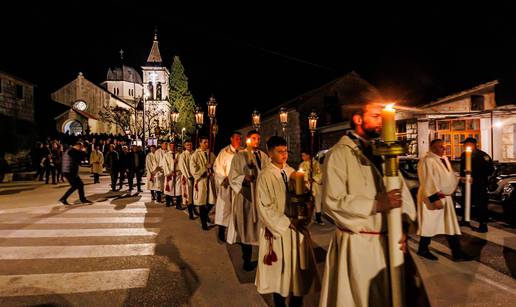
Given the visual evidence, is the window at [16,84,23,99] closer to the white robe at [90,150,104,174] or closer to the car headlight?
the white robe at [90,150,104,174]

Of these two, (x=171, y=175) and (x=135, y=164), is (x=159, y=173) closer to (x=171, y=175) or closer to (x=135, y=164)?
(x=171, y=175)

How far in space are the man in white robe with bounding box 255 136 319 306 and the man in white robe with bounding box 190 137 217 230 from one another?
16.2ft

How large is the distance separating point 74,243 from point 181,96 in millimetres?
62932

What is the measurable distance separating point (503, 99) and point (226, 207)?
14957mm

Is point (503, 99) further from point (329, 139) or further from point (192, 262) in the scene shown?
point (192, 262)

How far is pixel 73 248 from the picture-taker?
22.7ft

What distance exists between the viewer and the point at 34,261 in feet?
20.1

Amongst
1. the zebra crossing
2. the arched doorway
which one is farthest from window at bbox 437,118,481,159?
the arched doorway

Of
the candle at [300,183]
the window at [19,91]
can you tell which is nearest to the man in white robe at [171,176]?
the candle at [300,183]

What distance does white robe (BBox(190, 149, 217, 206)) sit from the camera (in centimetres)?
873


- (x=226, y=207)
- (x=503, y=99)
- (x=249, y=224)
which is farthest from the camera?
(x=503, y=99)

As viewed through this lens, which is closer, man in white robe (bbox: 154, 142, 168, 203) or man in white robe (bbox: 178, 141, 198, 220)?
man in white robe (bbox: 178, 141, 198, 220)

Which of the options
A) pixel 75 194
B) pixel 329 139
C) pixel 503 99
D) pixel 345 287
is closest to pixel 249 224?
pixel 345 287

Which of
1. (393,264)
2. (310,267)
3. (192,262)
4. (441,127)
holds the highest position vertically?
(441,127)
